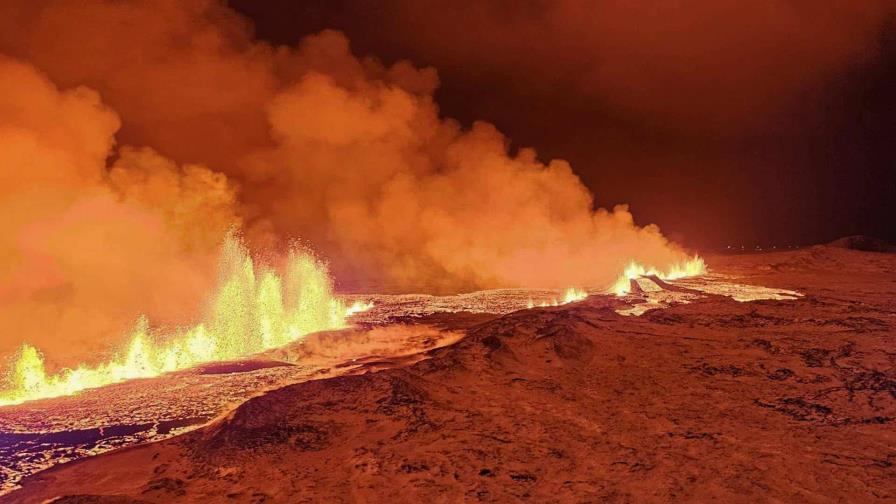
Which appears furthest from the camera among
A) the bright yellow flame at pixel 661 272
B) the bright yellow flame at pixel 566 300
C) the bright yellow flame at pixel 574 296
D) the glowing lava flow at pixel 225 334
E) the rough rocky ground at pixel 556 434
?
the bright yellow flame at pixel 661 272

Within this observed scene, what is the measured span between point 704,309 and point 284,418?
15379mm

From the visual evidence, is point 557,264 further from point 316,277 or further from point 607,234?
point 316,277

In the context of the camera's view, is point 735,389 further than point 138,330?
No

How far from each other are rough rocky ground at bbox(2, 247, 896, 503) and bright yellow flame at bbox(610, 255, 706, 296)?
15724 mm

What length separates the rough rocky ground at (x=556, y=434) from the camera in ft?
20.0

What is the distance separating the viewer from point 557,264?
3731cm

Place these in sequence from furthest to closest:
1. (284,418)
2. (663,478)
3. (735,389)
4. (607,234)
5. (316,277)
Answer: (607,234) → (316,277) → (735,389) → (284,418) → (663,478)

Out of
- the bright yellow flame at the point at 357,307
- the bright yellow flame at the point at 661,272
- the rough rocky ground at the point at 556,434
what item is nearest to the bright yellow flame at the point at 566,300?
the bright yellow flame at the point at 661,272

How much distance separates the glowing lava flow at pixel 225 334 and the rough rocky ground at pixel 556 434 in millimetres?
5779

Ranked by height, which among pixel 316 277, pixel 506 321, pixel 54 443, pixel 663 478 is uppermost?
pixel 316 277

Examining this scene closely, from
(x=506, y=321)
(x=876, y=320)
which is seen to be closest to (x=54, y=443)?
(x=506, y=321)

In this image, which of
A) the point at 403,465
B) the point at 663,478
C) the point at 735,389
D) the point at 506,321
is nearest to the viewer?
the point at 663,478

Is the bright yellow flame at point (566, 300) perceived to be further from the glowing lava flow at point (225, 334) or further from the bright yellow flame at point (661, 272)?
the glowing lava flow at point (225, 334)

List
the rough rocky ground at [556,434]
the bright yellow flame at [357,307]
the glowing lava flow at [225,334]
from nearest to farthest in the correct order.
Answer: the rough rocky ground at [556,434], the glowing lava flow at [225,334], the bright yellow flame at [357,307]
